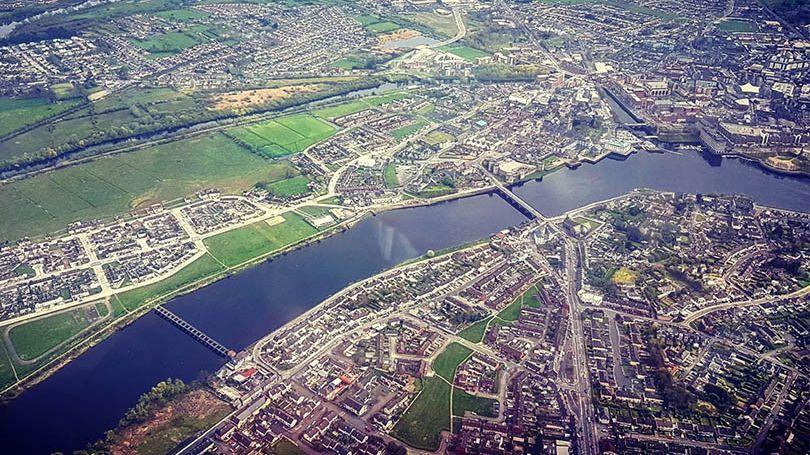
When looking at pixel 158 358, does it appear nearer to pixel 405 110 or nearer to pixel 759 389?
pixel 759 389

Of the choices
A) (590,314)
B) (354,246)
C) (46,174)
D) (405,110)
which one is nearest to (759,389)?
(590,314)

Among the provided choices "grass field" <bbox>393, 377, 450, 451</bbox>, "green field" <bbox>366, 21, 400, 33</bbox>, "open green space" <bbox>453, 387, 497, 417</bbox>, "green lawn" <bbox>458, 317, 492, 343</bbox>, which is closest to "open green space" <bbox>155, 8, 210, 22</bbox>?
"green field" <bbox>366, 21, 400, 33</bbox>

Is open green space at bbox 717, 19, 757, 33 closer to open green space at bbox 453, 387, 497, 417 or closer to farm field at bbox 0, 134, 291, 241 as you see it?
farm field at bbox 0, 134, 291, 241

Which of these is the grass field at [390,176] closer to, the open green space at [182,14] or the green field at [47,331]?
the green field at [47,331]

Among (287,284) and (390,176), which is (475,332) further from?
(390,176)

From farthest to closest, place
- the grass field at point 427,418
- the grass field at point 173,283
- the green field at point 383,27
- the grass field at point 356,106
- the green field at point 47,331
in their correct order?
the green field at point 383,27
the grass field at point 356,106
the grass field at point 173,283
the green field at point 47,331
the grass field at point 427,418

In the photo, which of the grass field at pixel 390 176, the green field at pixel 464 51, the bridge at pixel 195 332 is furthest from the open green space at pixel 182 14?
the bridge at pixel 195 332
